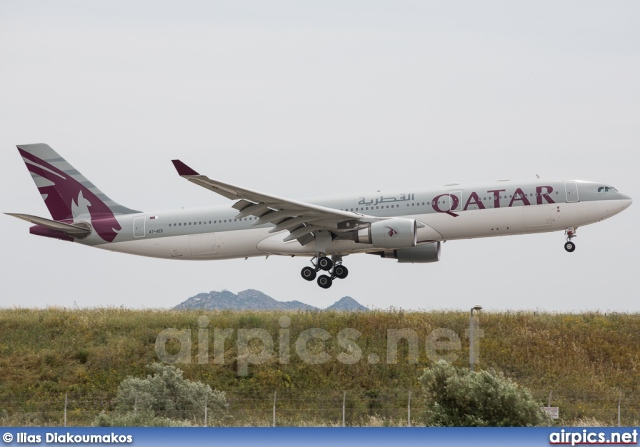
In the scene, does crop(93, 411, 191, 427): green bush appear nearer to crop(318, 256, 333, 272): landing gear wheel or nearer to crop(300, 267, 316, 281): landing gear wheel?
crop(318, 256, 333, 272): landing gear wheel

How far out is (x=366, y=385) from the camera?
4091 cm

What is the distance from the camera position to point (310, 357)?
43.0 metres

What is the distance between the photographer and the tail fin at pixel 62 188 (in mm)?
52594

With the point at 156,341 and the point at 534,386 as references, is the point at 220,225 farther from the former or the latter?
the point at 534,386

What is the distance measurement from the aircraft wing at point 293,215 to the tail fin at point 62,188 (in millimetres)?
8769

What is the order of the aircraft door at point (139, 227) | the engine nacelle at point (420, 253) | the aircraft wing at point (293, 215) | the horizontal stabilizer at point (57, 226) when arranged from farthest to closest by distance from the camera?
the aircraft door at point (139, 227) → the engine nacelle at point (420, 253) → the horizontal stabilizer at point (57, 226) → the aircraft wing at point (293, 215)

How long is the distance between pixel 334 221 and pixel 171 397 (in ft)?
40.2

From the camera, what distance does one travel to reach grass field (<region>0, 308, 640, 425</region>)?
38438 millimetres

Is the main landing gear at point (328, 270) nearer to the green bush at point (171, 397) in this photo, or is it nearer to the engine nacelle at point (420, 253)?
the engine nacelle at point (420, 253)

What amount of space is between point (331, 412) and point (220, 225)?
15.2 metres

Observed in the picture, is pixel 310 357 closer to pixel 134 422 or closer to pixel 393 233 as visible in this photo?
pixel 393 233

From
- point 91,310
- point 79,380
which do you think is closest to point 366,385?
point 79,380
